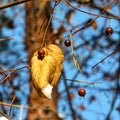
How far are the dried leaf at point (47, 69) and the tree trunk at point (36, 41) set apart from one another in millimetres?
2490

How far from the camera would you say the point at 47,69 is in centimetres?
178

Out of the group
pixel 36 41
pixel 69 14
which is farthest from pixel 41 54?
pixel 69 14

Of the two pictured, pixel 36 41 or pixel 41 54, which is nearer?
pixel 41 54

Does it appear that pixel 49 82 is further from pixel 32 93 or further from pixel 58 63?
pixel 32 93

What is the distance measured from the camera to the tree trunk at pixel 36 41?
4.62 meters

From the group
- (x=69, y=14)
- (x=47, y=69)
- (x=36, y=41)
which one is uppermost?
(x=69, y=14)

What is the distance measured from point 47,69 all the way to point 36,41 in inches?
125

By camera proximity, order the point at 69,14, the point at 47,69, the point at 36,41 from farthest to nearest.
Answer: the point at 69,14 < the point at 36,41 < the point at 47,69

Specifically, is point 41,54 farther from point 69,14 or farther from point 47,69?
point 69,14

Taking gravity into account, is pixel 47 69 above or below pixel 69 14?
below

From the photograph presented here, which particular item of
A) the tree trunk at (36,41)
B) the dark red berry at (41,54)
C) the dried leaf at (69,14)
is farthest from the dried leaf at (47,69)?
the dried leaf at (69,14)

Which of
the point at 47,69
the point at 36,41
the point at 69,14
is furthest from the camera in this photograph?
the point at 69,14

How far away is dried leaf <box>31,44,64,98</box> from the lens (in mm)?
1750

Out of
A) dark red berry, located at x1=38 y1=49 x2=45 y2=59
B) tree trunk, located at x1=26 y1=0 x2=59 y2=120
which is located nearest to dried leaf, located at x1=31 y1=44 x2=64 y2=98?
dark red berry, located at x1=38 y1=49 x2=45 y2=59
